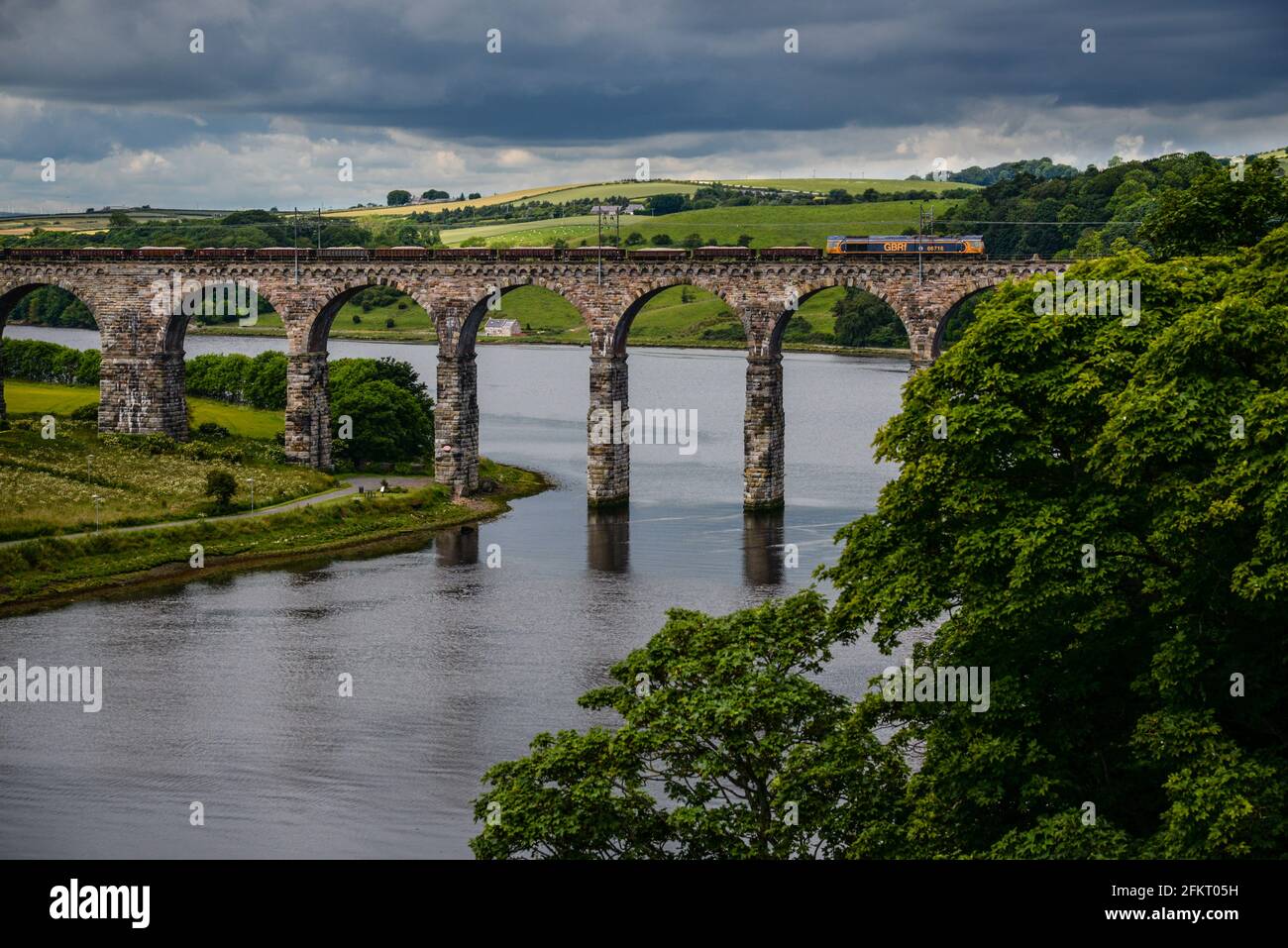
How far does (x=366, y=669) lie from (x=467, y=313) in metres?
41.9

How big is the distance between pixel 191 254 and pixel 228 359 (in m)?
31.1

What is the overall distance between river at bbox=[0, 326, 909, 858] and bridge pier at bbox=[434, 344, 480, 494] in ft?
15.7

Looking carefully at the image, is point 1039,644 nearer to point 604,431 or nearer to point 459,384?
point 604,431

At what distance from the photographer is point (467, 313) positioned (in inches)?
3910

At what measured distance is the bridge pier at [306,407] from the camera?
101 m

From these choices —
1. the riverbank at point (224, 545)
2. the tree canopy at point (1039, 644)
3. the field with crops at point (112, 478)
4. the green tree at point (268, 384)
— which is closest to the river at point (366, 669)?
the riverbank at point (224, 545)

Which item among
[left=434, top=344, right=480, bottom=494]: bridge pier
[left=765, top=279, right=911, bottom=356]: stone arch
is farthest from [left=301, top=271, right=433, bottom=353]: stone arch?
[left=765, top=279, right=911, bottom=356]: stone arch

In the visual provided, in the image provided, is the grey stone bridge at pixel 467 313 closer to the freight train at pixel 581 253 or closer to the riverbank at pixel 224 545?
the freight train at pixel 581 253

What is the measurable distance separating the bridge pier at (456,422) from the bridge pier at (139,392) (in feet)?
65.4

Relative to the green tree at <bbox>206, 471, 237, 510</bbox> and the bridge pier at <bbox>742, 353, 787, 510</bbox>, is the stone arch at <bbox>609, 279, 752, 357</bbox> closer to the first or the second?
the bridge pier at <bbox>742, 353, 787, 510</bbox>

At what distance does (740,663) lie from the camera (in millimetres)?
36062

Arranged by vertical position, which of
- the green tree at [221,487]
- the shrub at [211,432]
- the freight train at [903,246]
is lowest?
the green tree at [221,487]
